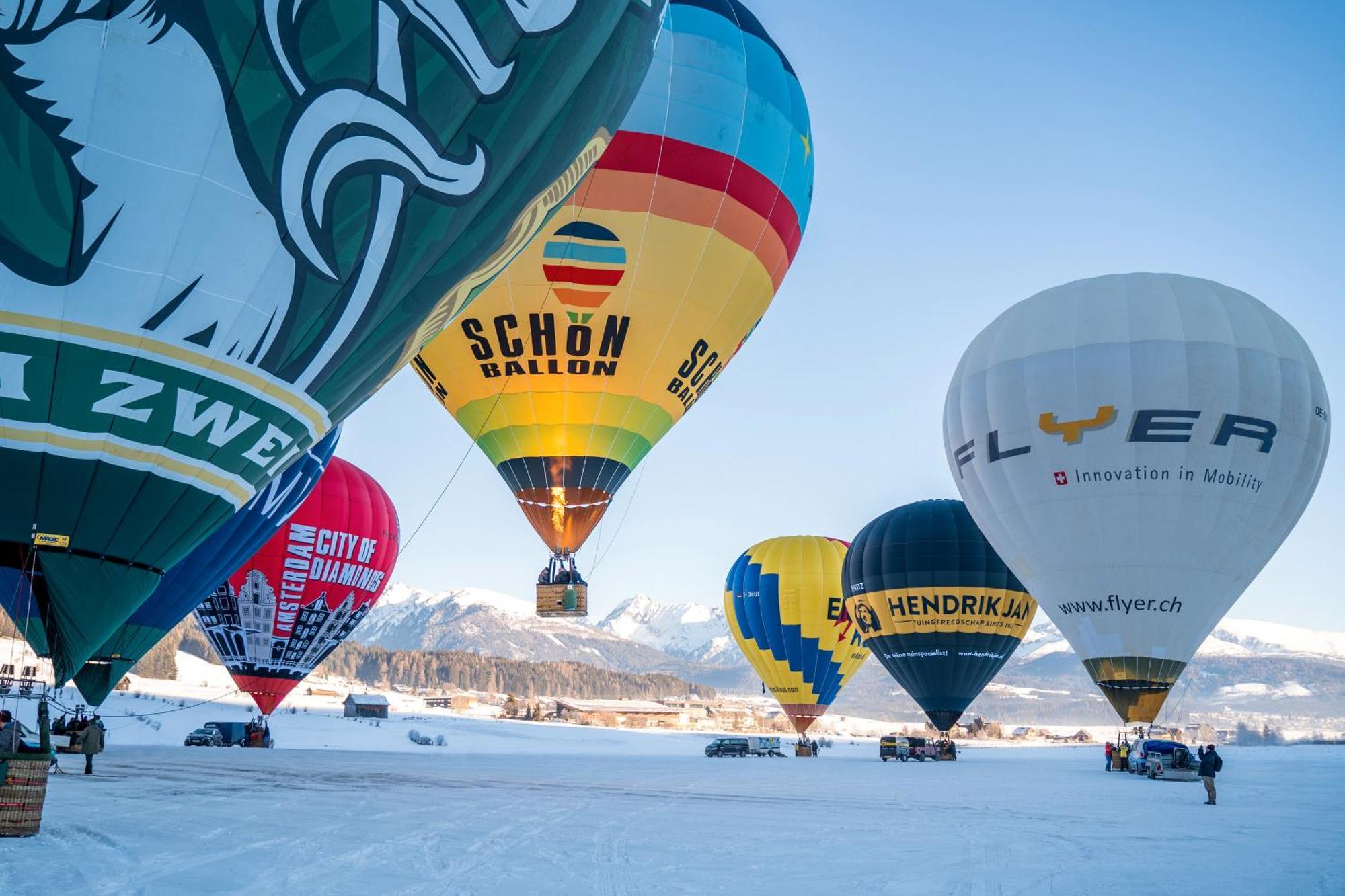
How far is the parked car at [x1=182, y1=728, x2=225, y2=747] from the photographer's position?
98.0ft

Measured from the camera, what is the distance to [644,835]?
9.26 meters

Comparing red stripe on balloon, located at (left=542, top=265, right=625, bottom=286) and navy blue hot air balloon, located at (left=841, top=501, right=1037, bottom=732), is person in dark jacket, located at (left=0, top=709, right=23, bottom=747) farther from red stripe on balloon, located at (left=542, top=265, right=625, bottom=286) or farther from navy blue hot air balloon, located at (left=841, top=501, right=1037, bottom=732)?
navy blue hot air balloon, located at (left=841, top=501, right=1037, bottom=732)

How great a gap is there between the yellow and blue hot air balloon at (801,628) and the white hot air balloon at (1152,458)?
1512 cm

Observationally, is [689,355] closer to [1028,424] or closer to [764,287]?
[764,287]

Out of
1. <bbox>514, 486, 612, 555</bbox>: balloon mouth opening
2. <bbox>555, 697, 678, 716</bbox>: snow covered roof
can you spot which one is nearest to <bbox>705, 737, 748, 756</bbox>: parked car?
<bbox>514, 486, 612, 555</bbox>: balloon mouth opening

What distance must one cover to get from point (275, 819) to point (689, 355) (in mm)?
8748

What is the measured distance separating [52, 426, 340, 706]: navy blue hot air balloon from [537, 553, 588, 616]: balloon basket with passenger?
147 inches

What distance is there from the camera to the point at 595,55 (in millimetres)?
8633

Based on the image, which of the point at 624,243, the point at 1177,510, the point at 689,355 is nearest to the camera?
the point at 624,243

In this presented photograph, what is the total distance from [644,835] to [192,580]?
9460mm

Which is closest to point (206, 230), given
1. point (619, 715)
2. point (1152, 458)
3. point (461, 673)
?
point (1152, 458)

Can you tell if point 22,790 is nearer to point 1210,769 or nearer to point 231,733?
point 1210,769

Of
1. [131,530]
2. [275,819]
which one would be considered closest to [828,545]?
[275,819]

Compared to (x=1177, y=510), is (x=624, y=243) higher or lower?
higher
